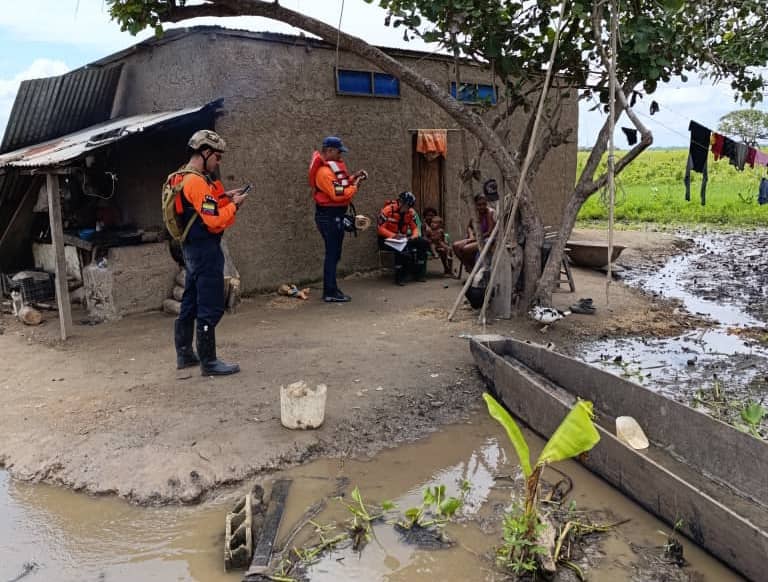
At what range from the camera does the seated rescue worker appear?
996cm

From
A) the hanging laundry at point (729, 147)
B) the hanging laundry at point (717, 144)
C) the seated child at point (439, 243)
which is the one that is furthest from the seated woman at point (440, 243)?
the hanging laundry at point (729, 147)

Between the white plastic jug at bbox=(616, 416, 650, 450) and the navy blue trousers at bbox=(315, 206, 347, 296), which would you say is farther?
Result: the navy blue trousers at bbox=(315, 206, 347, 296)

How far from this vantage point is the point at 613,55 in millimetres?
5523

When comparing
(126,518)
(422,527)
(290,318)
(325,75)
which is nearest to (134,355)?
(290,318)

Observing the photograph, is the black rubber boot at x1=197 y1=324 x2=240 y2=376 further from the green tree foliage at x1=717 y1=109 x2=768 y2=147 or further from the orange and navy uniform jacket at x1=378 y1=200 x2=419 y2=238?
the green tree foliage at x1=717 y1=109 x2=768 y2=147

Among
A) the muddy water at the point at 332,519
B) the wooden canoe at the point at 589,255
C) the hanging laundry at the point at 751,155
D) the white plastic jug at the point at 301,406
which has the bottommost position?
the muddy water at the point at 332,519

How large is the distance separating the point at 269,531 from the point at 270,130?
655cm

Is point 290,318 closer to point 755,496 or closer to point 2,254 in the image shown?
point 2,254

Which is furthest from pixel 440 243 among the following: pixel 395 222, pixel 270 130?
pixel 270 130

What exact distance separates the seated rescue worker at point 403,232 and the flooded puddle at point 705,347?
3.58 metres

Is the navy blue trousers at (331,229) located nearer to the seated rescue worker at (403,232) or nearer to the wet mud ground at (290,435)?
the wet mud ground at (290,435)

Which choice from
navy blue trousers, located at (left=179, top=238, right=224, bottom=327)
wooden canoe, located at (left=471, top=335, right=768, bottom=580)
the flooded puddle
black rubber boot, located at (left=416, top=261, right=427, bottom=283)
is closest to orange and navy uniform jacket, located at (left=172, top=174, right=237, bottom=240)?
navy blue trousers, located at (left=179, top=238, right=224, bottom=327)

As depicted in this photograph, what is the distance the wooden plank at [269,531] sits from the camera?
3.18 m

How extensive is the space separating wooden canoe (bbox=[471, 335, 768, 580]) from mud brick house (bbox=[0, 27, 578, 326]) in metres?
4.53
